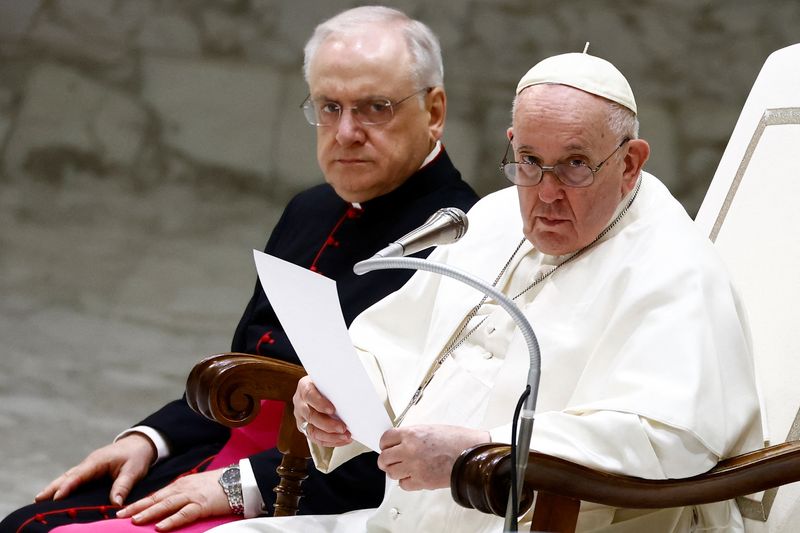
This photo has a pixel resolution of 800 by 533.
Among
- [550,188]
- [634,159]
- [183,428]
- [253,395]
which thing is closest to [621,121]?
[634,159]

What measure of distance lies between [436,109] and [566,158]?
1.12 m

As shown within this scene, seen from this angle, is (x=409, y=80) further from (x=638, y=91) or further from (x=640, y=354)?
(x=638, y=91)

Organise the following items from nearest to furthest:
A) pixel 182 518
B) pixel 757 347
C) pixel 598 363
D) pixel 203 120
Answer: pixel 598 363 → pixel 757 347 → pixel 182 518 → pixel 203 120

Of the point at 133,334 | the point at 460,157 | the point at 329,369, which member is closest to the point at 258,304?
the point at 329,369

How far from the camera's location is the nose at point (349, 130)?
11.4 ft

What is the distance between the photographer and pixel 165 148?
8820 millimetres

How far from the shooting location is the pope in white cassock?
2.34m

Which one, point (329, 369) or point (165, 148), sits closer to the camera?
point (329, 369)

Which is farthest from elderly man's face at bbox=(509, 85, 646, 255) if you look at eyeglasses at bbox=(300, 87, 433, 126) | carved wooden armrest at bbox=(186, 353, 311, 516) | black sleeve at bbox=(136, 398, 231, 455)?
black sleeve at bbox=(136, 398, 231, 455)

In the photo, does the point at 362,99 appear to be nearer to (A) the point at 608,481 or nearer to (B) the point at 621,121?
(B) the point at 621,121

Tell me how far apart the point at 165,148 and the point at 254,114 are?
663 mm

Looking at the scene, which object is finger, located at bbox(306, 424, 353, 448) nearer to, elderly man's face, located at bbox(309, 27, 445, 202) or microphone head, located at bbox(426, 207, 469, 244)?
microphone head, located at bbox(426, 207, 469, 244)

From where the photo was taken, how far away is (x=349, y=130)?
3.49m

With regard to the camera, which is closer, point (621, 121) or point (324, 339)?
point (324, 339)
